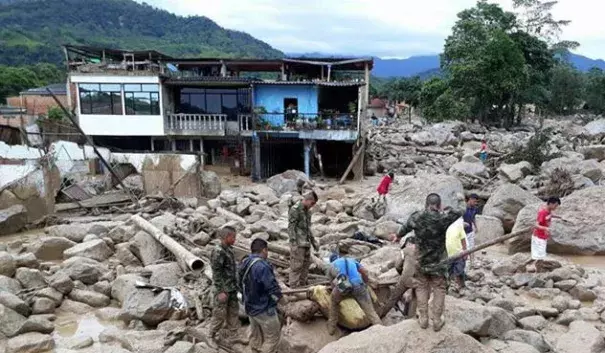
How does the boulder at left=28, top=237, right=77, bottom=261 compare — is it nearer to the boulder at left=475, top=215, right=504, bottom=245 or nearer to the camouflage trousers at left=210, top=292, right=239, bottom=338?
the camouflage trousers at left=210, top=292, right=239, bottom=338

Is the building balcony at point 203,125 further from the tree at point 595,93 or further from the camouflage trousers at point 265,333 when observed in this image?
the tree at point 595,93

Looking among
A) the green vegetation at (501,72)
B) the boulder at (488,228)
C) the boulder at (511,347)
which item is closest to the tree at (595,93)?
the green vegetation at (501,72)

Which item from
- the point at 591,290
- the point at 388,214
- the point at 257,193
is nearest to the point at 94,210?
the point at 257,193

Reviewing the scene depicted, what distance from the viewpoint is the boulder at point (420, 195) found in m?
14.7

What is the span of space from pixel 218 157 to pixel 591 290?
20.8 meters

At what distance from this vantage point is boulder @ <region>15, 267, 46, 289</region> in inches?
387

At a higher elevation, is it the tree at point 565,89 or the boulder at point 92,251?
the tree at point 565,89

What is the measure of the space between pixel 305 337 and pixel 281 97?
1928 cm

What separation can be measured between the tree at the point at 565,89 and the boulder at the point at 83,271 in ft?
166

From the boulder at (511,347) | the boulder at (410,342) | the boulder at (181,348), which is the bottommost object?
the boulder at (181,348)

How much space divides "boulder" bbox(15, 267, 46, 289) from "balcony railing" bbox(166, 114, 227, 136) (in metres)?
15.3

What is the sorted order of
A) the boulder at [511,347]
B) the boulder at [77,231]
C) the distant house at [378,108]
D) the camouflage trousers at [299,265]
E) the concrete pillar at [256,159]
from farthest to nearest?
the distant house at [378,108], the concrete pillar at [256,159], the boulder at [77,231], the camouflage trousers at [299,265], the boulder at [511,347]

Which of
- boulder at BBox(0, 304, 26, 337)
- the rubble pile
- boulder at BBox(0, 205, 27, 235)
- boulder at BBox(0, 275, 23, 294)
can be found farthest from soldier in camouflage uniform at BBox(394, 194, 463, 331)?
boulder at BBox(0, 205, 27, 235)

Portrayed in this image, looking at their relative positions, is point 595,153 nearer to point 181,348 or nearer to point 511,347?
point 511,347
